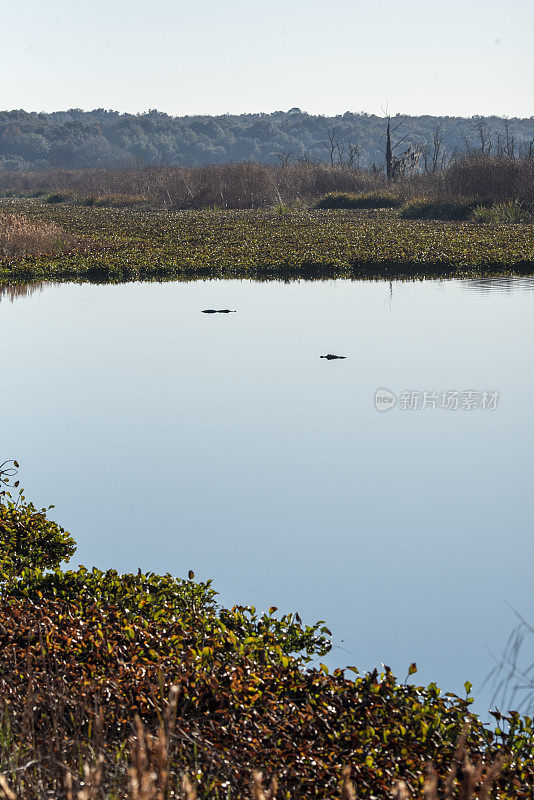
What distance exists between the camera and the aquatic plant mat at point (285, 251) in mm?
22656

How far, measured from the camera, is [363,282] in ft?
70.4

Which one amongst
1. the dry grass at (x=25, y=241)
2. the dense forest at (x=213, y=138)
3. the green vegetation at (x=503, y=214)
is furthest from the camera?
the dense forest at (x=213, y=138)

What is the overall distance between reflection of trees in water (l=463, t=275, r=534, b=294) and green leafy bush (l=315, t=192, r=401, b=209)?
66.6ft

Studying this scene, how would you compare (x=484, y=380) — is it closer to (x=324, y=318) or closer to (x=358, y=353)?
(x=358, y=353)

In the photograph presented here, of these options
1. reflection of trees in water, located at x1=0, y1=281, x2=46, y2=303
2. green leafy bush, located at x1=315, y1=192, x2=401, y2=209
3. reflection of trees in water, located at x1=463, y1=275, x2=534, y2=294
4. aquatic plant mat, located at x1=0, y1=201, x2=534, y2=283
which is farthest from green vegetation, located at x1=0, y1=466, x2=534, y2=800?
green leafy bush, located at x1=315, y1=192, x2=401, y2=209

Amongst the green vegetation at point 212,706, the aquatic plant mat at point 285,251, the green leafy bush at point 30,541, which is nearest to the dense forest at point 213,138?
the aquatic plant mat at point 285,251

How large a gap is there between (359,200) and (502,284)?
72.9 feet

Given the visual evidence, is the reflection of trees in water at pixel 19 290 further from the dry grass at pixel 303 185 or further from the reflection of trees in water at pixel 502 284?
the dry grass at pixel 303 185

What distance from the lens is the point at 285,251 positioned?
24531mm

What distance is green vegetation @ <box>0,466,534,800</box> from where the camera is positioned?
4.03 metres

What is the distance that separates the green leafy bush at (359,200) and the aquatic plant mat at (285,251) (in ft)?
24.8

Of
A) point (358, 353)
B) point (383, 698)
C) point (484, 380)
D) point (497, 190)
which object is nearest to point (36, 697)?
point (383, 698)

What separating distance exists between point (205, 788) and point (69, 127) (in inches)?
6090

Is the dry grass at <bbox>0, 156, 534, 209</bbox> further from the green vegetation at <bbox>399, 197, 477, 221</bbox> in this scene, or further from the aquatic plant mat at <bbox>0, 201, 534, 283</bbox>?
the aquatic plant mat at <bbox>0, 201, 534, 283</bbox>
